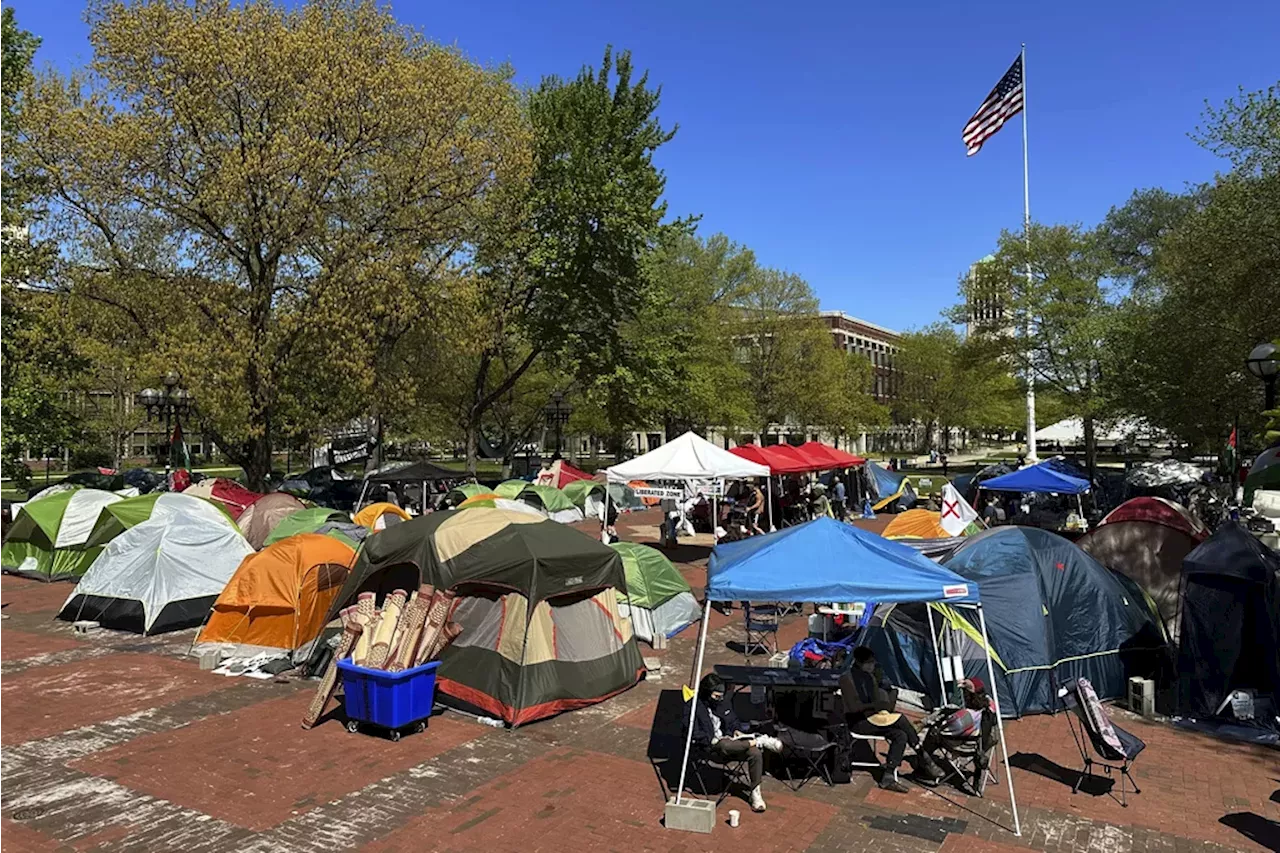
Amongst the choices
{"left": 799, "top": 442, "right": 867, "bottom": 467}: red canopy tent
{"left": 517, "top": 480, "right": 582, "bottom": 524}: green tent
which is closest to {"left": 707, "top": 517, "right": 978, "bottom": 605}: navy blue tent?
{"left": 799, "top": 442, "right": 867, "bottom": 467}: red canopy tent

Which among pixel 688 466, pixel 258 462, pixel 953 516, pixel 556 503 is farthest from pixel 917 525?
pixel 258 462

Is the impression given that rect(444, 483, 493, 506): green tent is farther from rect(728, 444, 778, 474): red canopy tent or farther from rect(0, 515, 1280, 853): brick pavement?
rect(0, 515, 1280, 853): brick pavement

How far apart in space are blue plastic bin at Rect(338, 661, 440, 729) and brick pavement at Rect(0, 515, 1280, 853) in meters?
0.26

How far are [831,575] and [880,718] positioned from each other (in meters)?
1.64

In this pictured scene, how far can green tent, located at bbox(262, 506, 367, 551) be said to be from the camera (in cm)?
1677

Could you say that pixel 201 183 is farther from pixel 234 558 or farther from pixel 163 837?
pixel 163 837

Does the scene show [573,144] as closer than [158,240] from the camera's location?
No

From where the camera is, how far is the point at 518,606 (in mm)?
9781

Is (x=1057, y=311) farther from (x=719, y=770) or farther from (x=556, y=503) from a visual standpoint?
(x=719, y=770)

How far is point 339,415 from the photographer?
29.6 meters

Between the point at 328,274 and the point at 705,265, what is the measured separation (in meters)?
27.1

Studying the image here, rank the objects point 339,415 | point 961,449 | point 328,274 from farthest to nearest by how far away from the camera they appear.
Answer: point 961,449
point 339,415
point 328,274

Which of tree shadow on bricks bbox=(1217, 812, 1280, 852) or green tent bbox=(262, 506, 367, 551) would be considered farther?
green tent bbox=(262, 506, 367, 551)

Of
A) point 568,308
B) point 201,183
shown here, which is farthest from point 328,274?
point 568,308
